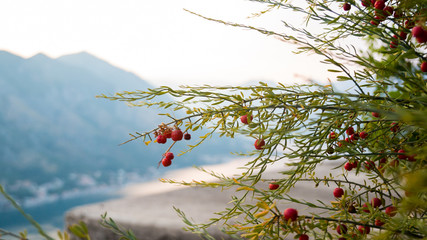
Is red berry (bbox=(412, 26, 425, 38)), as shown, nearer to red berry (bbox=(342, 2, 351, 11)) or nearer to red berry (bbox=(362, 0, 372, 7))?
red berry (bbox=(362, 0, 372, 7))

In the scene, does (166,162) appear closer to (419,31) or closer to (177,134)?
(177,134)

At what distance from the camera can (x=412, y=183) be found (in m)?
0.21

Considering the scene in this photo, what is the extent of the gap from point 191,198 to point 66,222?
0.68 m

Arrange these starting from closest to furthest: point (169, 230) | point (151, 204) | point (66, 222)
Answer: point (169, 230)
point (66, 222)
point (151, 204)

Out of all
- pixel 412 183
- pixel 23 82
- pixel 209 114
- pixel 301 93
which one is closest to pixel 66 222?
pixel 209 114

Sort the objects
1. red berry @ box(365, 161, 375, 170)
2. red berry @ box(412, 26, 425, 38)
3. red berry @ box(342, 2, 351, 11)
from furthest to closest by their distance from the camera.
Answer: red berry @ box(342, 2, 351, 11) → red berry @ box(365, 161, 375, 170) → red berry @ box(412, 26, 425, 38)

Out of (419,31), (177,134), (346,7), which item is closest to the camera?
(419,31)

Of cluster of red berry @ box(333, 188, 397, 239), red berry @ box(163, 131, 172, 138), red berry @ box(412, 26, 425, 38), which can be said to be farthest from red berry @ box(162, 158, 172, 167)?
red berry @ box(412, 26, 425, 38)

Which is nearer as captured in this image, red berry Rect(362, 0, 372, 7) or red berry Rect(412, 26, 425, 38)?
red berry Rect(412, 26, 425, 38)

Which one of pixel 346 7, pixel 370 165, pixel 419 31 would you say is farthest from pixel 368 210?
pixel 346 7

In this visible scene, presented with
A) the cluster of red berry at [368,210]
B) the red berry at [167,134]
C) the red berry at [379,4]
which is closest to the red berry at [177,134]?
the red berry at [167,134]

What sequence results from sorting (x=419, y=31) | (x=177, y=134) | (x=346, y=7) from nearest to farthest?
(x=419, y=31)
(x=177, y=134)
(x=346, y=7)

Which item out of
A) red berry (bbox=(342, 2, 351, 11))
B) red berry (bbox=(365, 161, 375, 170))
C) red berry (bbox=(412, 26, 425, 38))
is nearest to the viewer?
red berry (bbox=(412, 26, 425, 38))

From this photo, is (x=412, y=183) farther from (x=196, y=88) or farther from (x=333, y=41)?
(x=333, y=41)
